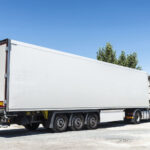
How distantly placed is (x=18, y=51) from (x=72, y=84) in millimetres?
3596

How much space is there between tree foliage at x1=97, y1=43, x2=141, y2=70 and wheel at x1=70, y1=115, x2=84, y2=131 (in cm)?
2634

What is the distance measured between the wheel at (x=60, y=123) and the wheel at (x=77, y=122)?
18.3 inches

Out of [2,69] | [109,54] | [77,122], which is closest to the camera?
[2,69]

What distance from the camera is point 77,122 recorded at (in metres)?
14.0

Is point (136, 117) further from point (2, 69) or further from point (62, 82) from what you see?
point (2, 69)

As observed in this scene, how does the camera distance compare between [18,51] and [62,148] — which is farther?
[18,51]

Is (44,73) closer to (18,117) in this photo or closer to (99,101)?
(18,117)

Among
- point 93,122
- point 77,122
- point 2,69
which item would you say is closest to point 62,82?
point 77,122

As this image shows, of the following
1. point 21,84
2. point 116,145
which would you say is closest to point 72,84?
point 21,84

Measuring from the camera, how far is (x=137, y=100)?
18.6 m

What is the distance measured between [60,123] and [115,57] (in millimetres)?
28285

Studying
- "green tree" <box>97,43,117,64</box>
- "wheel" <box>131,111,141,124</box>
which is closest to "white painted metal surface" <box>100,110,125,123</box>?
"wheel" <box>131,111,141,124</box>

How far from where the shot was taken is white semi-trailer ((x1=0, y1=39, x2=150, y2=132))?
1104cm

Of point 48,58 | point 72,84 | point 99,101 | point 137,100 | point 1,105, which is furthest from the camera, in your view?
point 137,100
